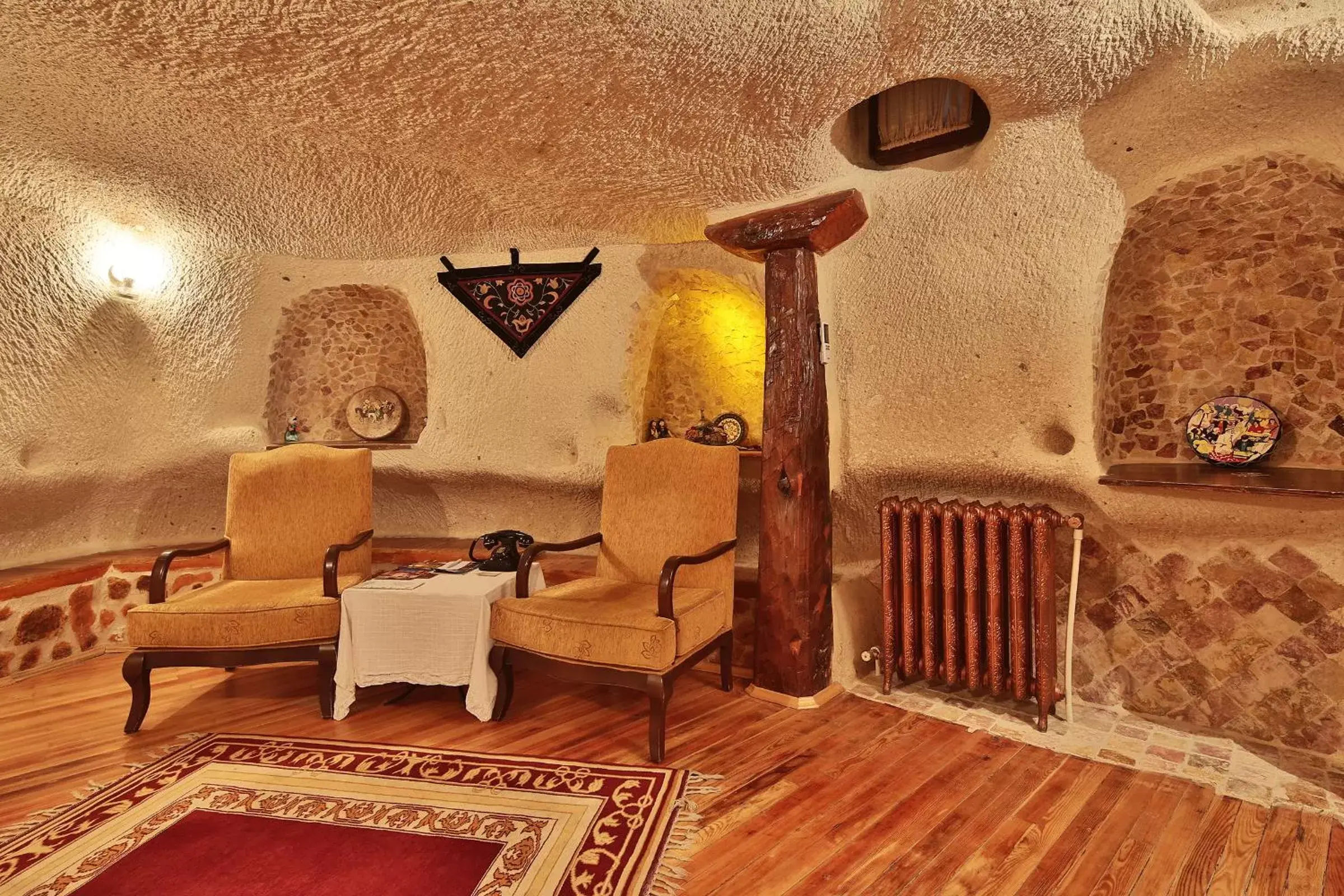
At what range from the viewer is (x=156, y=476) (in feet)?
12.3

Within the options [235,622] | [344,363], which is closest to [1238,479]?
[235,622]

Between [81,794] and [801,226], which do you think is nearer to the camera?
[81,794]

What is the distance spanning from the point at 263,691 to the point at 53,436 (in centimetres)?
168

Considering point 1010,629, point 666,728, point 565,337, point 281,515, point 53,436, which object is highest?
point 565,337

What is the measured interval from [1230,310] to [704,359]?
7.87ft

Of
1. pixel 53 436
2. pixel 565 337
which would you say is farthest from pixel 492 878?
pixel 53 436

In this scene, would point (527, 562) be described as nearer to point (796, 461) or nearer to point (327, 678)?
point (327, 678)

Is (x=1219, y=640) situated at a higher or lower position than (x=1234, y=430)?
lower

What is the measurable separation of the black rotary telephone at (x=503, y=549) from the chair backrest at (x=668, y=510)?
1.24 feet

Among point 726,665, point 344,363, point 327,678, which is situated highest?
point 344,363

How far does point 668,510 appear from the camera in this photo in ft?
9.69

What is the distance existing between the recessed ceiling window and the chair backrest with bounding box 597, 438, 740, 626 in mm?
1478

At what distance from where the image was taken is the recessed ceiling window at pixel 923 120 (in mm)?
2766

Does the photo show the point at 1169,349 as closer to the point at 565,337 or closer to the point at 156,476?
the point at 565,337
